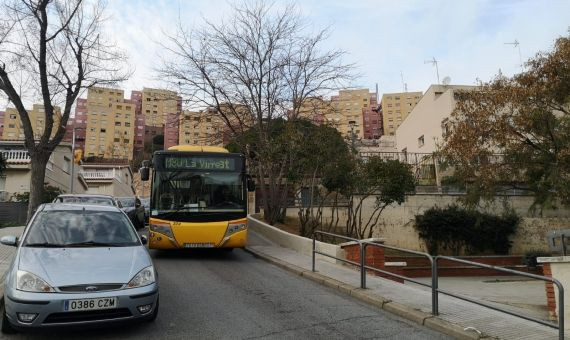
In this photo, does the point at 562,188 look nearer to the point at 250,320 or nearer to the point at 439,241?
the point at 439,241

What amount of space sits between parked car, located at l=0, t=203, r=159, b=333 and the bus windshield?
5.50 m

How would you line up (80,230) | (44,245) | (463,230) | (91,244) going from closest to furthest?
(44,245)
(91,244)
(80,230)
(463,230)

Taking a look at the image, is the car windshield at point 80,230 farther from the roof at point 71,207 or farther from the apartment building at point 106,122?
the apartment building at point 106,122

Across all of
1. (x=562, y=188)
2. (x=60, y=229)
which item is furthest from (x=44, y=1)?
(x=562, y=188)

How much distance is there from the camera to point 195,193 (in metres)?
12.4

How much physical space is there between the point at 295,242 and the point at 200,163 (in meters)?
4.16

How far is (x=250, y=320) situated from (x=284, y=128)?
13628 millimetres

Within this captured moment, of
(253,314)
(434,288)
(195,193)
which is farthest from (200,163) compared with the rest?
(434,288)

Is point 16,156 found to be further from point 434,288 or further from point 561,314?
point 561,314

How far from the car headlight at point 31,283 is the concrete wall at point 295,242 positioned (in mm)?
7964

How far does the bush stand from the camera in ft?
81.9

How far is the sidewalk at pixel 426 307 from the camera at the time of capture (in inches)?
228

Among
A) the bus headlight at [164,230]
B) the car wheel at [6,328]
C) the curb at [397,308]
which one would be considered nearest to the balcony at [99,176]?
the bus headlight at [164,230]

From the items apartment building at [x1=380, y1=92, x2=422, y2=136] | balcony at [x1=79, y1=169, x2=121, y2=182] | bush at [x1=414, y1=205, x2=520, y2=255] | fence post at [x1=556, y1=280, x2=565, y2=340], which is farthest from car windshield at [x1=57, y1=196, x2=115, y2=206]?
apartment building at [x1=380, y1=92, x2=422, y2=136]
